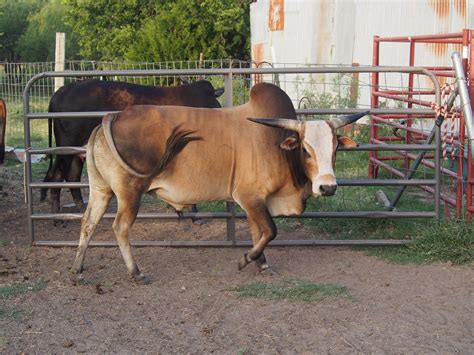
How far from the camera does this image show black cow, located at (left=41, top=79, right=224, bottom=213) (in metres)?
8.54

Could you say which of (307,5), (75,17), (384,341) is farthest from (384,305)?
(75,17)

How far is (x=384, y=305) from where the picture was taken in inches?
222

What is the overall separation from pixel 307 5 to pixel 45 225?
10.0 meters

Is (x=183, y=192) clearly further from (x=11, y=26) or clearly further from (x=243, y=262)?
(x=11, y=26)

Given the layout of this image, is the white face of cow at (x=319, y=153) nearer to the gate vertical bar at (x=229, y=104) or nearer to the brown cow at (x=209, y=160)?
the brown cow at (x=209, y=160)

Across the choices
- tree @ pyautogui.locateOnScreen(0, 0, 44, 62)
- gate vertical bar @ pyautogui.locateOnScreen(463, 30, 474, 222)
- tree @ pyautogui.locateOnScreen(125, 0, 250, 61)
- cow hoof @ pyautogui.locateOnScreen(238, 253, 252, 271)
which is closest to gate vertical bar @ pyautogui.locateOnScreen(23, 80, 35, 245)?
cow hoof @ pyautogui.locateOnScreen(238, 253, 252, 271)

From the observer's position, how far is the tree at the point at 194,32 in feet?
68.4

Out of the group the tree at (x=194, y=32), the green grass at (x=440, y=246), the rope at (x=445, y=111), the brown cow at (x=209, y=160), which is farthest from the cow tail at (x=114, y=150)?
the tree at (x=194, y=32)

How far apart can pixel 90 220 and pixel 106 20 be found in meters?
23.3

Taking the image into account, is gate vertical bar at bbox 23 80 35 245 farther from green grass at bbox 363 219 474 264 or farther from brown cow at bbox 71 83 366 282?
green grass at bbox 363 219 474 264

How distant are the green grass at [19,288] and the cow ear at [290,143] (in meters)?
2.14

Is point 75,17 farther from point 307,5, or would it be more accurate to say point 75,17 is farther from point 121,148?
point 121,148

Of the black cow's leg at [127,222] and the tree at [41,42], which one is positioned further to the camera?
the tree at [41,42]

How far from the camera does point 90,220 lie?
6.36m
